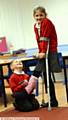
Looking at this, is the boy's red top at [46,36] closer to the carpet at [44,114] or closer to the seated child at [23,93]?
the seated child at [23,93]

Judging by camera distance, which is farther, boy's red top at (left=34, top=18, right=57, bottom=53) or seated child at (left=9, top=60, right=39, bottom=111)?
seated child at (left=9, top=60, right=39, bottom=111)

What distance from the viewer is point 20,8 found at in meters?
6.67

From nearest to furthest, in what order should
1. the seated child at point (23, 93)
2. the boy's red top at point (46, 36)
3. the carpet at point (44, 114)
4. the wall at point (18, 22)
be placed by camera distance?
the carpet at point (44, 114) → the boy's red top at point (46, 36) → the seated child at point (23, 93) → the wall at point (18, 22)

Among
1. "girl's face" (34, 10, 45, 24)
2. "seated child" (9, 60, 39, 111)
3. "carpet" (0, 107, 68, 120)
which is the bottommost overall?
"carpet" (0, 107, 68, 120)

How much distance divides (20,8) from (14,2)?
0.18 metres

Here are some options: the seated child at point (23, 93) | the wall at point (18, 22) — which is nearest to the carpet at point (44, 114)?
the seated child at point (23, 93)

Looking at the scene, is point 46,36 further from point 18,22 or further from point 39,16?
point 18,22

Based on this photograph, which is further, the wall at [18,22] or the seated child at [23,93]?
the wall at [18,22]

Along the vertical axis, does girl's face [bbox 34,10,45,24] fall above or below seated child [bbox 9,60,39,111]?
above

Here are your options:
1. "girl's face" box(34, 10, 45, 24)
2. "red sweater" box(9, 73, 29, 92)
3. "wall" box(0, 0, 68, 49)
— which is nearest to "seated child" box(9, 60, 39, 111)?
"red sweater" box(9, 73, 29, 92)

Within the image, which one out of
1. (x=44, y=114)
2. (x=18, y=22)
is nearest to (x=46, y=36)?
(x=44, y=114)

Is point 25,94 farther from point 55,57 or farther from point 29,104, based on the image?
point 55,57

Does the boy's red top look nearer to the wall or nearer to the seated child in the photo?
the seated child

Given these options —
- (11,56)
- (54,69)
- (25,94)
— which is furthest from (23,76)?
(11,56)
